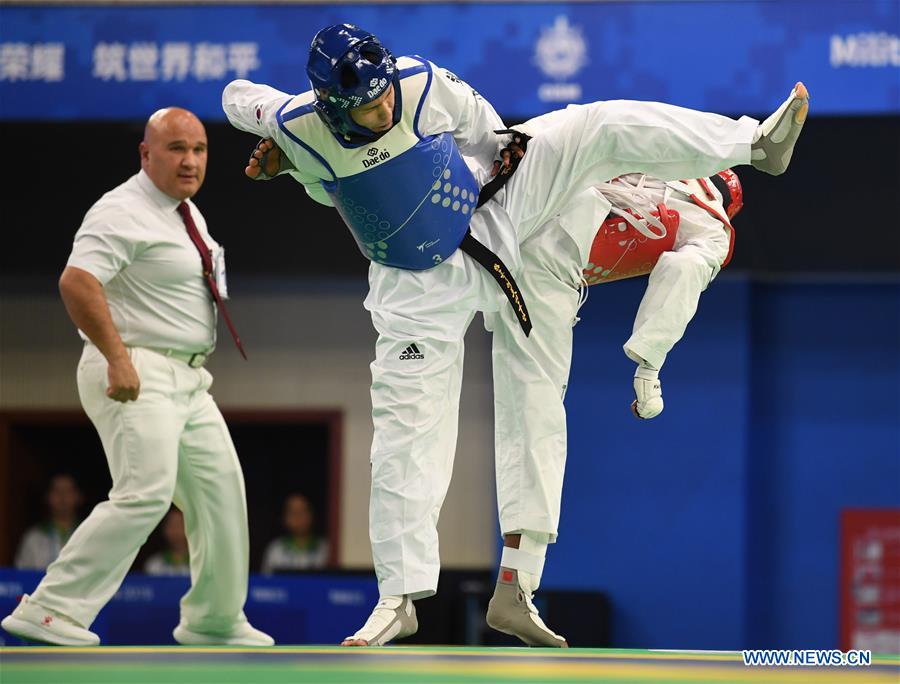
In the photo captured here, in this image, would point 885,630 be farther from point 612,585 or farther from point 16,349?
point 16,349

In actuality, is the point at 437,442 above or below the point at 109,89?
below

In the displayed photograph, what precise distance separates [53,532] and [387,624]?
6523 millimetres

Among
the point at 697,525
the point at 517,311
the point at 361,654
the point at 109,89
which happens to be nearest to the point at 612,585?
the point at 697,525

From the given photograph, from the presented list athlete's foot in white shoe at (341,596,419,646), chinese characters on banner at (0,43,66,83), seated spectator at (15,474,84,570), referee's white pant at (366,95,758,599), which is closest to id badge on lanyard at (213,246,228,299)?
referee's white pant at (366,95,758,599)

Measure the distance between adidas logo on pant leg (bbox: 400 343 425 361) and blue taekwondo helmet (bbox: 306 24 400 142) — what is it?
A: 2.07ft

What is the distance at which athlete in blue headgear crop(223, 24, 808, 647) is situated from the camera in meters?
3.94

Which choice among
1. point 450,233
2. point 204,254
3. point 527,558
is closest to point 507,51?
point 204,254

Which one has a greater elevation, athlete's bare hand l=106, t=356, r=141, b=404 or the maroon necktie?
the maroon necktie

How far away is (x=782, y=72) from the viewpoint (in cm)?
718

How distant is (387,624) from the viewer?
12.6ft

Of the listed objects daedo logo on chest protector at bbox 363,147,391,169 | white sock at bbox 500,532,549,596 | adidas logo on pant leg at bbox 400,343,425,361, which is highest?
daedo logo on chest protector at bbox 363,147,391,169

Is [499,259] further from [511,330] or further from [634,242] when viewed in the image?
[634,242]

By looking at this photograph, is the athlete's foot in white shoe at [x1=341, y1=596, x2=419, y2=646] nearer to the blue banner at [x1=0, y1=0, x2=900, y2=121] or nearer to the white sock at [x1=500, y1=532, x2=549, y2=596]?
the white sock at [x1=500, y1=532, x2=549, y2=596]

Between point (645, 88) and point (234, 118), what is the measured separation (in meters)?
3.45
